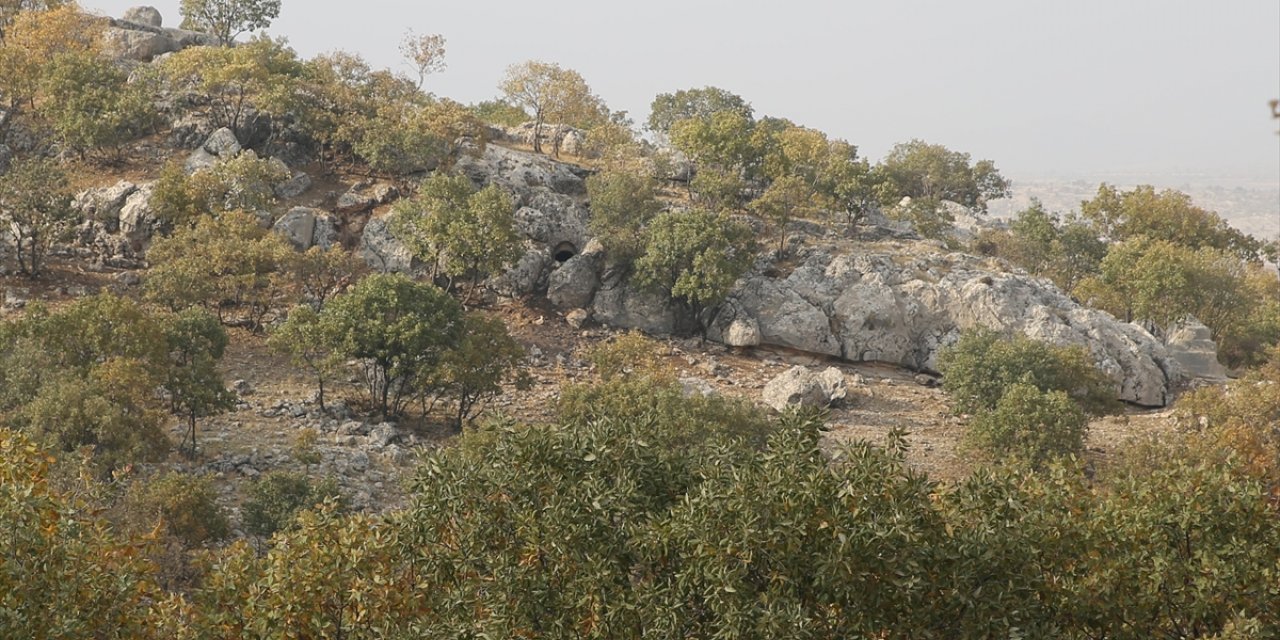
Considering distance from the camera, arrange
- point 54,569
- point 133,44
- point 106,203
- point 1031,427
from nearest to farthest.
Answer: point 54,569
point 1031,427
point 106,203
point 133,44

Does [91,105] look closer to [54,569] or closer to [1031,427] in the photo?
[54,569]

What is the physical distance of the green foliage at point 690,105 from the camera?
89.4 meters

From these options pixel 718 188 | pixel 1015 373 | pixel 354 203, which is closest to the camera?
pixel 1015 373

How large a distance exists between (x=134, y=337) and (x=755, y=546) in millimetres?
23560

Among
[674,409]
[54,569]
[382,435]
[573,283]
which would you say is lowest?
[382,435]

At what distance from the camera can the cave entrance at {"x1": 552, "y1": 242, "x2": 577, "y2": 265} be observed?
161 feet

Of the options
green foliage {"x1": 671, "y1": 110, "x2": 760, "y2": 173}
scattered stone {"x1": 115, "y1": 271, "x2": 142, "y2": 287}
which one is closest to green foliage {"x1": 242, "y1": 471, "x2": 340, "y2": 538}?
scattered stone {"x1": 115, "y1": 271, "x2": 142, "y2": 287}

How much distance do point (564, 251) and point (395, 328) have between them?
60.1 ft

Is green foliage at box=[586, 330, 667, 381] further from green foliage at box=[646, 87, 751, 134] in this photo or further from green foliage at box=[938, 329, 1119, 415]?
green foliage at box=[646, 87, 751, 134]

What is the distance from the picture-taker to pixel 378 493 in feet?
92.2

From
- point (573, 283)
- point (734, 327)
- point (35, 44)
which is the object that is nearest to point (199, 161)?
point (35, 44)

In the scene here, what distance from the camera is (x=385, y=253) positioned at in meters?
45.9

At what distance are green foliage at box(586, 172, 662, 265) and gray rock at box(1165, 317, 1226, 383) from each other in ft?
90.8

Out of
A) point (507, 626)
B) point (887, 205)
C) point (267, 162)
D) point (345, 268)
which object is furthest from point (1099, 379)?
point (267, 162)
